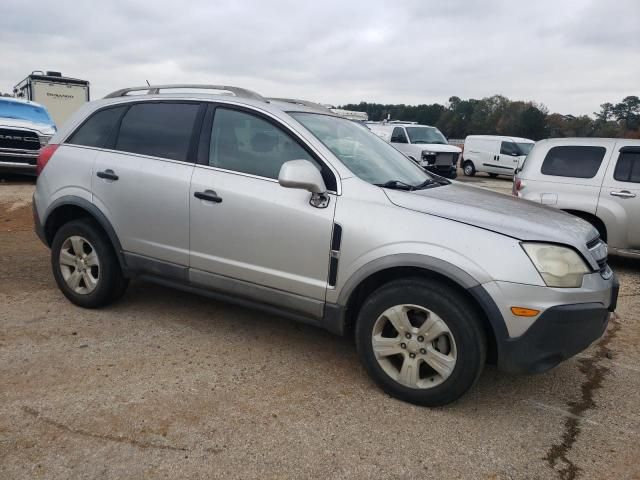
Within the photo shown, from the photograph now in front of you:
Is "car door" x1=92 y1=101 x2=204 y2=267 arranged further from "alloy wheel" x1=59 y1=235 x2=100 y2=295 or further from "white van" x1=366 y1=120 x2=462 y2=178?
"white van" x1=366 y1=120 x2=462 y2=178

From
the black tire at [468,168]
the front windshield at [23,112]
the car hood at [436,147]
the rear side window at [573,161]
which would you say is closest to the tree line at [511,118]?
the black tire at [468,168]

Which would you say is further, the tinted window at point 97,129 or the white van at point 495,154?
the white van at point 495,154

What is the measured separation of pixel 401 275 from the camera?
312 centimetres

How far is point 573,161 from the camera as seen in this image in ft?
22.3

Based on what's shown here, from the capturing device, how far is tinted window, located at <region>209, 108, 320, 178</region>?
11.5 ft

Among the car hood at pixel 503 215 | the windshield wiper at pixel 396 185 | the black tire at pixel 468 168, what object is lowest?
the black tire at pixel 468 168

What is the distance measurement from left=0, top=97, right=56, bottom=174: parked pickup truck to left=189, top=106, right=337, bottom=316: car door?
925cm

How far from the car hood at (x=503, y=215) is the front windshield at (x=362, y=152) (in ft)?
0.87

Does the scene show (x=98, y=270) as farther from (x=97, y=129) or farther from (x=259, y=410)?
(x=259, y=410)

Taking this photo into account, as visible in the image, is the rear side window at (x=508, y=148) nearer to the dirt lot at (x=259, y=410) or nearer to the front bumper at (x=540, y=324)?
the dirt lot at (x=259, y=410)

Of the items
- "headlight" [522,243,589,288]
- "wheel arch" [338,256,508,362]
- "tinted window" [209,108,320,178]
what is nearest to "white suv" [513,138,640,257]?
"headlight" [522,243,589,288]

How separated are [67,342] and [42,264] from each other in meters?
2.28

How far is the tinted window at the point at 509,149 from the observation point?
21.6 metres

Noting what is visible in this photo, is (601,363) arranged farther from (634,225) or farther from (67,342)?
(67,342)
